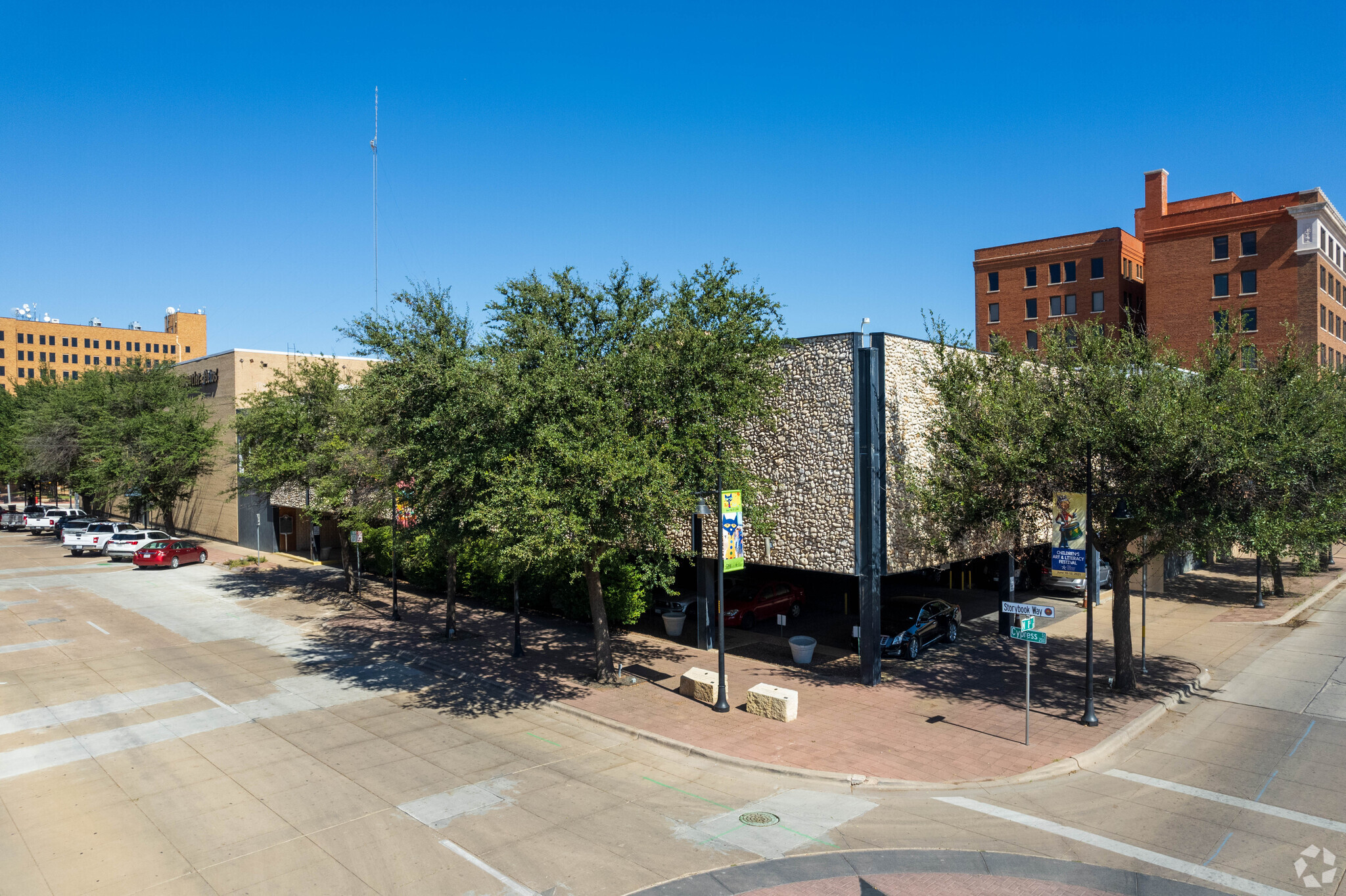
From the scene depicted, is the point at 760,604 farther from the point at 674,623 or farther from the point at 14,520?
the point at 14,520

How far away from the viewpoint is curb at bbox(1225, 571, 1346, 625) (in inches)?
994

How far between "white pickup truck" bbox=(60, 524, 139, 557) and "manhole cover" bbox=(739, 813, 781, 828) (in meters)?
41.7

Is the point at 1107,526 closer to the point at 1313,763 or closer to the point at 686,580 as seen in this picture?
the point at 1313,763

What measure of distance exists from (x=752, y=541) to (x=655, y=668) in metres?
4.04

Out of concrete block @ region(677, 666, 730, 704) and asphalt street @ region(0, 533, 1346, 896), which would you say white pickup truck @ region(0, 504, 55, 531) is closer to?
asphalt street @ region(0, 533, 1346, 896)

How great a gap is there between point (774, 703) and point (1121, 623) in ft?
26.2

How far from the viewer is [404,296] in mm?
20172

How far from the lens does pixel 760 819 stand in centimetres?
1112

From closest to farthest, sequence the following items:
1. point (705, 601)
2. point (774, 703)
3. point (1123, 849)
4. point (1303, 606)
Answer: point (1123, 849) < point (774, 703) < point (705, 601) < point (1303, 606)

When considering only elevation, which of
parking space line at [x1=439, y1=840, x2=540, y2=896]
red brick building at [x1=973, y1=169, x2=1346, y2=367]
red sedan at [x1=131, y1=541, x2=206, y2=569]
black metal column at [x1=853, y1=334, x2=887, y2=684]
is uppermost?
red brick building at [x1=973, y1=169, x2=1346, y2=367]

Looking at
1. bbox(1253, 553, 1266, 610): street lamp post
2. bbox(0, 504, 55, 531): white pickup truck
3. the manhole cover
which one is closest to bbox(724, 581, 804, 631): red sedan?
the manhole cover

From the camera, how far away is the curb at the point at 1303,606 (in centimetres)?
2525

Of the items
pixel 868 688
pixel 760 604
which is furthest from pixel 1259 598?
pixel 868 688

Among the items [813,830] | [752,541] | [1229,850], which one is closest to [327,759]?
[813,830]
